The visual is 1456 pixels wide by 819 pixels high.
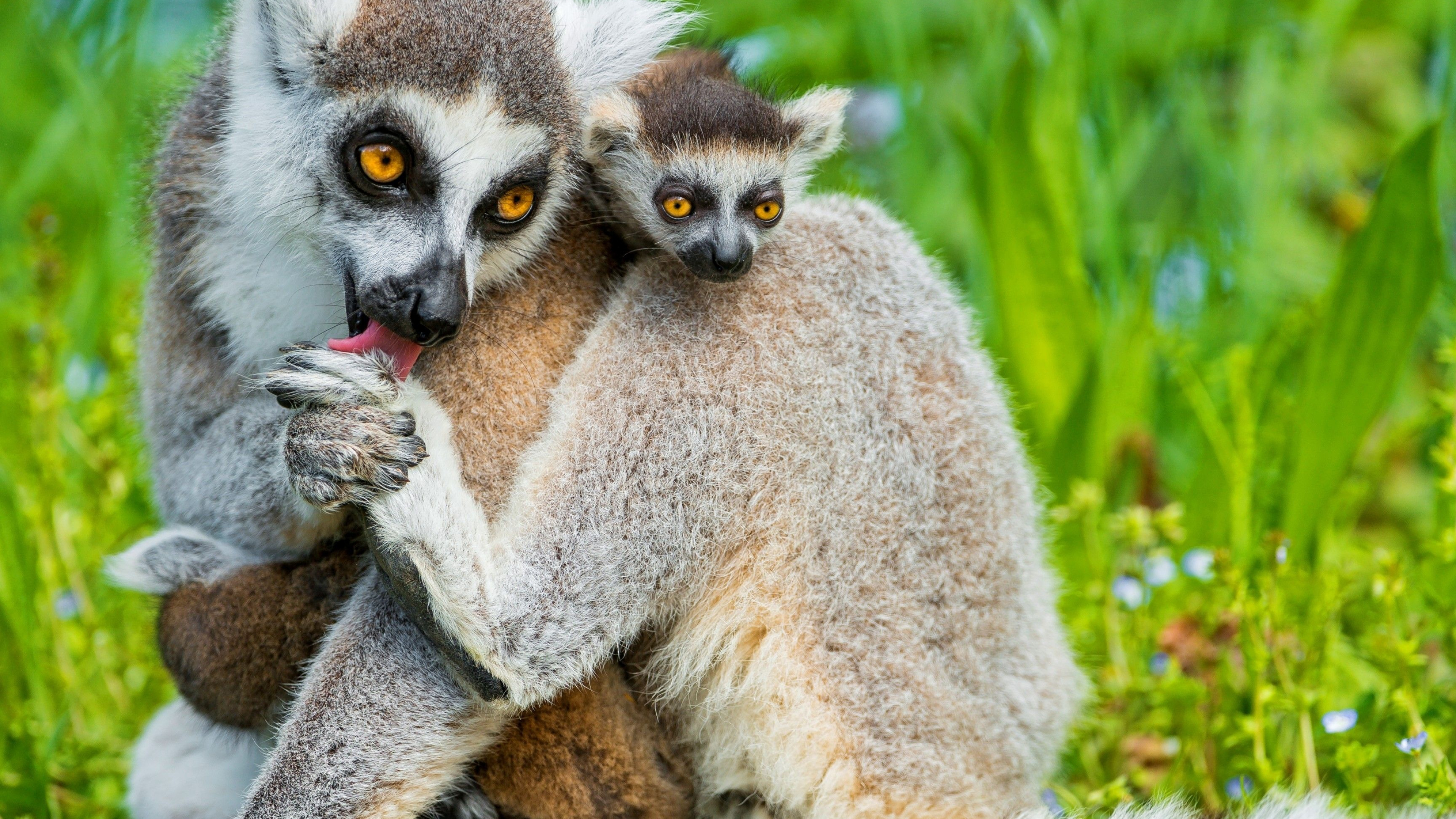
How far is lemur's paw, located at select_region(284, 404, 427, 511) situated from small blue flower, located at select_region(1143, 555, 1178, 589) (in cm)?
255

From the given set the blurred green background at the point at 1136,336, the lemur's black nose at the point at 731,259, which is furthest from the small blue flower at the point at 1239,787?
the lemur's black nose at the point at 731,259

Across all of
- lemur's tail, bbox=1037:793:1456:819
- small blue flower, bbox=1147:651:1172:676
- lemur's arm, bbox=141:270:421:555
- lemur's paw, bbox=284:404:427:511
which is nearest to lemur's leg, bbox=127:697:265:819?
lemur's arm, bbox=141:270:421:555

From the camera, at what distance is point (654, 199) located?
116 inches

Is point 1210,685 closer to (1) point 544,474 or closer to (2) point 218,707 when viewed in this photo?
(1) point 544,474

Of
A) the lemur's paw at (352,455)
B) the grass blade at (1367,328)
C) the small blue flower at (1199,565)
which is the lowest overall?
the small blue flower at (1199,565)

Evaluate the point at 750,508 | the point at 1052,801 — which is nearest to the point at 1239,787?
the point at 1052,801

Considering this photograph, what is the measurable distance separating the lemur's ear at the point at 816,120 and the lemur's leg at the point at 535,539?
0.92 m

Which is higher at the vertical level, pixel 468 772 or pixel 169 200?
pixel 169 200

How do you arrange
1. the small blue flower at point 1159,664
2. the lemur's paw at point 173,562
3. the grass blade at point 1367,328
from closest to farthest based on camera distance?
the lemur's paw at point 173,562
the grass blade at point 1367,328
the small blue flower at point 1159,664

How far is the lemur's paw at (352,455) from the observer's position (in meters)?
2.58

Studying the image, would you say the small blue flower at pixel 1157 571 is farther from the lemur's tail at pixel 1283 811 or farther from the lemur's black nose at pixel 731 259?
the lemur's black nose at pixel 731 259

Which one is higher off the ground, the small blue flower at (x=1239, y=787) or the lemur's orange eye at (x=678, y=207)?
the lemur's orange eye at (x=678, y=207)

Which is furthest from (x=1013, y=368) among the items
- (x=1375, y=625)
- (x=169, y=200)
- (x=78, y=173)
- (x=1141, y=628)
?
(x=78, y=173)

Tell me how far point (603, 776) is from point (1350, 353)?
2859 mm
